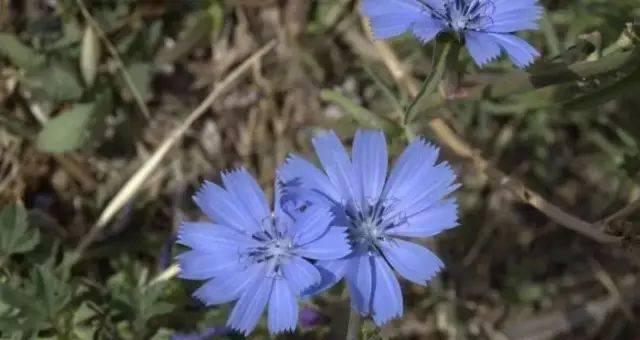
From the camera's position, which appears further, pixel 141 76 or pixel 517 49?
pixel 141 76

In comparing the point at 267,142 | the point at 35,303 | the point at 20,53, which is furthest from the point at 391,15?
the point at 20,53

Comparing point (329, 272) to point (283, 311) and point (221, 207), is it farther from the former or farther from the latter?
point (221, 207)

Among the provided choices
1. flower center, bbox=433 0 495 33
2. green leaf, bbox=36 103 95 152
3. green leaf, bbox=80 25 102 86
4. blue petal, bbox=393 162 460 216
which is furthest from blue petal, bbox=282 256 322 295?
green leaf, bbox=80 25 102 86

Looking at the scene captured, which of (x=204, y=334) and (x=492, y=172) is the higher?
(x=492, y=172)

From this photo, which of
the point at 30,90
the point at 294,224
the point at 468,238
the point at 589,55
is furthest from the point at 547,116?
the point at 30,90

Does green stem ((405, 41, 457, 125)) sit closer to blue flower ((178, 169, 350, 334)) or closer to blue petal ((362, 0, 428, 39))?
blue petal ((362, 0, 428, 39))

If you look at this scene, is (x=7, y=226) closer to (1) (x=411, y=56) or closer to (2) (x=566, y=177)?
(1) (x=411, y=56)

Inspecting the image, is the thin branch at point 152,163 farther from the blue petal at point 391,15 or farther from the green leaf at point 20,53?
the blue petal at point 391,15
